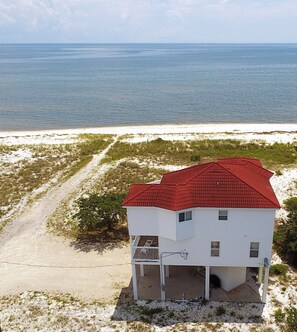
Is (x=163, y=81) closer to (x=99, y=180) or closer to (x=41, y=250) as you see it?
(x=99, y=180)

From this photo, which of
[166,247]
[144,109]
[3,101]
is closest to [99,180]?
[166,247]

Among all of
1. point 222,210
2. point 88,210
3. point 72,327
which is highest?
point 222,210

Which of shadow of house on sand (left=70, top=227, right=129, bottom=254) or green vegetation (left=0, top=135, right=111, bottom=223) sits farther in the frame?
green vegetation (left=0, top=135, right=111, bottom=223)

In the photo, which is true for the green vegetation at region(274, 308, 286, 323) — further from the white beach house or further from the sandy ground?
the white beach house

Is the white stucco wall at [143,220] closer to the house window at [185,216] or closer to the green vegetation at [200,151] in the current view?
the house window at [185,216]

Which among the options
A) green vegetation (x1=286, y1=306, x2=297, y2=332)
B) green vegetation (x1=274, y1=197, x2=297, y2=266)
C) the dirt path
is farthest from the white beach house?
green vegetation (x1=274, y1=197, x2=297, y2=266)

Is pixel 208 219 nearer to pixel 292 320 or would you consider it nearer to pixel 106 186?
pixel 292 320

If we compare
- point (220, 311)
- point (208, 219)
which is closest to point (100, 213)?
point (208, 219)
